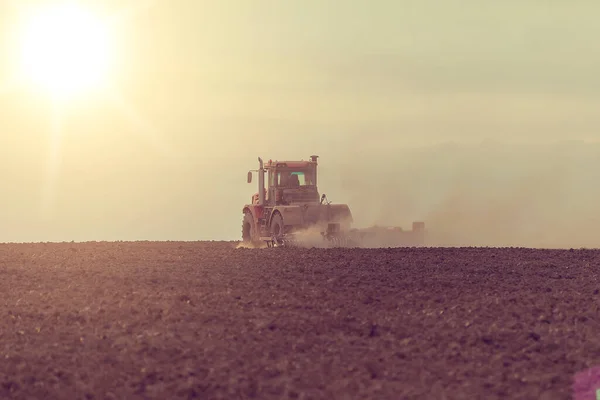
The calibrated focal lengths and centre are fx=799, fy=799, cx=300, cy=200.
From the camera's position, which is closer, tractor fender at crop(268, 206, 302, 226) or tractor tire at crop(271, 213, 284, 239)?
tractor fender at crop(268, 206, 302, 226)

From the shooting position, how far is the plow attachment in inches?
1283

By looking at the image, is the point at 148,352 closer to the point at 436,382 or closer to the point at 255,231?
the point at 436,382

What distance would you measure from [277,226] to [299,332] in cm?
2092

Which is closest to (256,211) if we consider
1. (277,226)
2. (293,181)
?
(277,226)

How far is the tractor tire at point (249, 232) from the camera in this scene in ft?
120

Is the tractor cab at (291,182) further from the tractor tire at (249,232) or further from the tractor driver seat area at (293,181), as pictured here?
the tractor tire at (249,232)

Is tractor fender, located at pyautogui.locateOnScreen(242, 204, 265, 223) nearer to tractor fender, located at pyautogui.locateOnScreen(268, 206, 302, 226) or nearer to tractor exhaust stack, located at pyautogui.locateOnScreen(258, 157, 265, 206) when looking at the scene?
tractor exhaust stack, located at pyautogui.locateOnScreen(258, 157, 265, 206)

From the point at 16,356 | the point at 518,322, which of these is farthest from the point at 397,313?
the point at 16,356

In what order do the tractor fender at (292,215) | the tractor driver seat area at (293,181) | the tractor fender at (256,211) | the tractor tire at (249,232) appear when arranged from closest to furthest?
the tractor fender at (292,215) < the tractor driver seat area at (293,181) < the tractor fender at (256,211) < the tractor tire at (249,232)

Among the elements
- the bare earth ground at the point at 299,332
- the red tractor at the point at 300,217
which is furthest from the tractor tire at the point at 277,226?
the bare earth ground at the point at 299,332

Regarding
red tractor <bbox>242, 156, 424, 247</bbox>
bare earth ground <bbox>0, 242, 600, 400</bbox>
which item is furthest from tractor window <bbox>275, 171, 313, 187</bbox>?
bare earth ground <bbox>0, 242, 600, 400</bbox>

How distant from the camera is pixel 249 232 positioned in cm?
3834

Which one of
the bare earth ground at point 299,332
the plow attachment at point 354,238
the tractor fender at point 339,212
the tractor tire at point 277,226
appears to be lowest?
the bare earth ground at point 299,332

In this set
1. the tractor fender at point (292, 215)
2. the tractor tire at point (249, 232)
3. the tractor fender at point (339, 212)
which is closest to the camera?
the tractor fender at point (292, 215)
